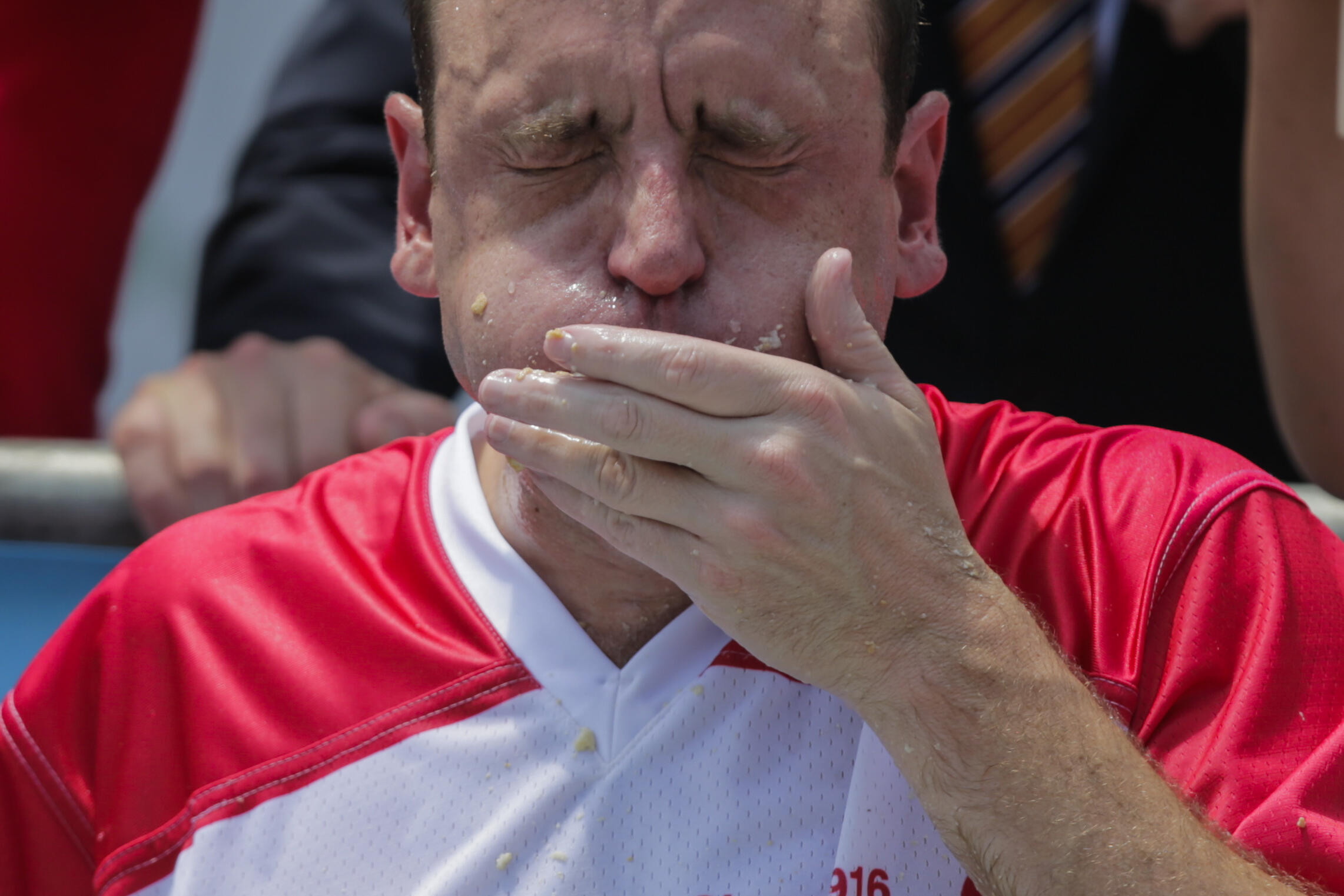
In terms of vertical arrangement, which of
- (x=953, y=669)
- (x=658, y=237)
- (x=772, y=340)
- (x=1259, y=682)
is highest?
(x=658, y=237)

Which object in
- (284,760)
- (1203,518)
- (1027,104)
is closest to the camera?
(1203,518)

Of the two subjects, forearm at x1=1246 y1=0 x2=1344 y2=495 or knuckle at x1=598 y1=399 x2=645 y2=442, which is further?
forearm at x1=1246 y1=0 x2=1344 y2=495

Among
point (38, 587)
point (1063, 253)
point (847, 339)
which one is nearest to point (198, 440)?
point (38, 587)

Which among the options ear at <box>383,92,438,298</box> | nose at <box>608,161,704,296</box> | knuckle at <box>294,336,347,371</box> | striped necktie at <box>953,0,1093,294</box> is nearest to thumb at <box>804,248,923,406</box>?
nose at <box>608,161,704,296</box>

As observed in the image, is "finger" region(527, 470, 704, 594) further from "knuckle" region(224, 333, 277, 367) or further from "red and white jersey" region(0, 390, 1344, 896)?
"knuckle" region(224, 333, 277, 367)

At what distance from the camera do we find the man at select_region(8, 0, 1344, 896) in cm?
104

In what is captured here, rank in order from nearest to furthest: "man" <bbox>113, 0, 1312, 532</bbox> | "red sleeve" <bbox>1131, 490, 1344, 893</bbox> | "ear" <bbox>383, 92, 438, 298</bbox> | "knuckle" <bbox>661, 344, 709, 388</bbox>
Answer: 1. "knuckle" <bbox>661, 344, 709, 388</bbox>
2. "red sleeve" <bbox>1131, 490, 1344, 893</bbox>
3. "ear" <bbox>383, 92, 438, 298</bbox>
4. "man" <bbox>113, 0, 1312, 532</bbox>

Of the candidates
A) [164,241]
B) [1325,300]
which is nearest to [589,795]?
[1325,300]

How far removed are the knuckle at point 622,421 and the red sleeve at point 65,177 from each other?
2131mm

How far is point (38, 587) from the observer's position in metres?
1.94

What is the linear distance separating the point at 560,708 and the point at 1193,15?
5.51 ft

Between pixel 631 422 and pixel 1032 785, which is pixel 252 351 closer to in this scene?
pixel 631 422

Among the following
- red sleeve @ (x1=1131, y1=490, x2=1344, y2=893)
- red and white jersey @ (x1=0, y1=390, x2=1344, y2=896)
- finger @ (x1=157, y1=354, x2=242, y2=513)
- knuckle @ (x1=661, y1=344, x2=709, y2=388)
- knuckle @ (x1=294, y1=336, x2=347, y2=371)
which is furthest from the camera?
knuckle @ (x1=294, y1=336, x2=347, y2=371)

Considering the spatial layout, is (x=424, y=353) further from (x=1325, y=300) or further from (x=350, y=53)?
(x=1325, y=300)
